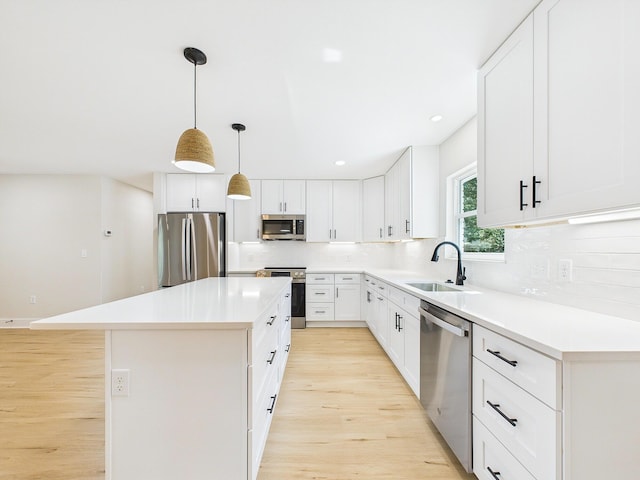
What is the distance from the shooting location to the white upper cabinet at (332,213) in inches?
183

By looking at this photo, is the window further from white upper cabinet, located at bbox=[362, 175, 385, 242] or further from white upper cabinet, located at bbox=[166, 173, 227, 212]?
white upper cabinet, located at bbox=[166, 173, 227, 212]

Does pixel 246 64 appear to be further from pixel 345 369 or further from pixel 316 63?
pixel 345 369

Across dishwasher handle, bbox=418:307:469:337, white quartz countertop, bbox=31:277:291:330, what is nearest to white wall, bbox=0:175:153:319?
white quartz countertop, bbox=31:277:291:330

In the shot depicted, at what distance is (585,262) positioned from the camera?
1.42 meters

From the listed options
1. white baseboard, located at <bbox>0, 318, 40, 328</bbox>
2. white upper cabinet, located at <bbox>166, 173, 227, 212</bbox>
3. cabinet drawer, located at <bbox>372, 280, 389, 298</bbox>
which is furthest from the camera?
white upper cabinet, located at <bbox>166, 173, 227, 212</bbox>

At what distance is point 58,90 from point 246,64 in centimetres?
154

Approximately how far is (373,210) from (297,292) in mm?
1839

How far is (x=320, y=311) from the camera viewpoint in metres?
4.27

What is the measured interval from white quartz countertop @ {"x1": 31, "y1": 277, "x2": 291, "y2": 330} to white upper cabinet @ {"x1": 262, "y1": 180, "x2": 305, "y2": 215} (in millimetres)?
2934

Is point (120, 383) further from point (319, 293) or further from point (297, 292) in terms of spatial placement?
point (319, 293)

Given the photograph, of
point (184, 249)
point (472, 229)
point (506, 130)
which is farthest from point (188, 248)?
point (506, 130)

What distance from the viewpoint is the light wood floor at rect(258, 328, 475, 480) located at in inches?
59.9

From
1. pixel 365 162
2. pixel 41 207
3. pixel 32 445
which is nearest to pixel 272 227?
pixel 365 162

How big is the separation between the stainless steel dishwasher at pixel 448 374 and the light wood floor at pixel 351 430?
0.60 feet
